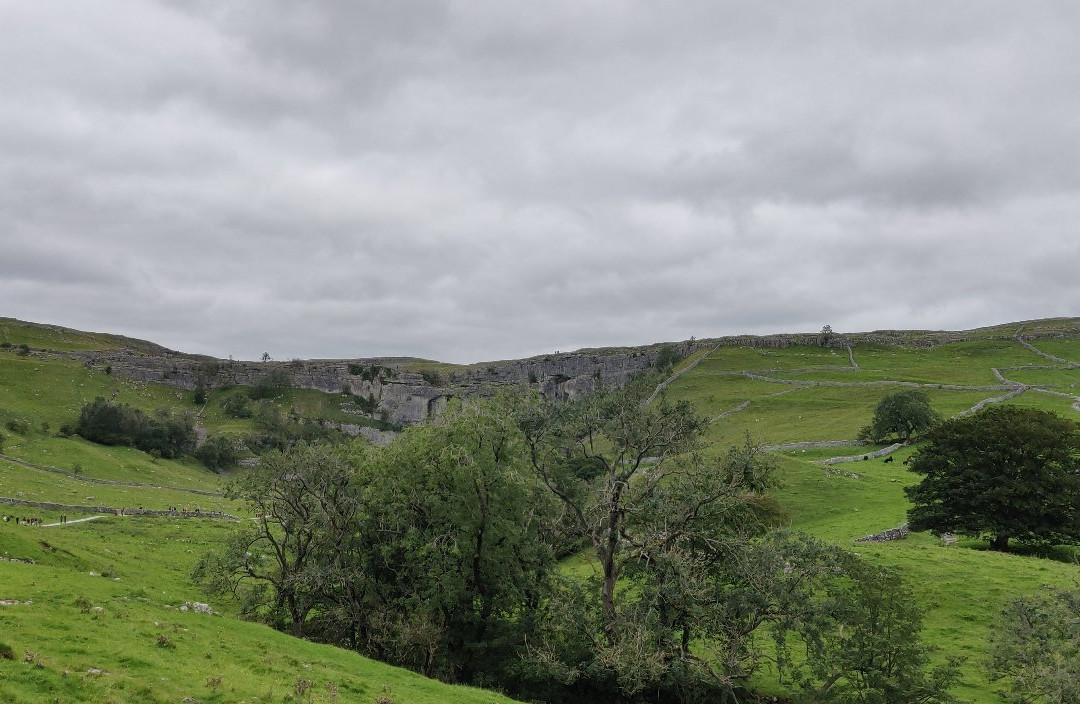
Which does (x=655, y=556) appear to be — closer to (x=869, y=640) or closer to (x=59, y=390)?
(x=869, y=640)

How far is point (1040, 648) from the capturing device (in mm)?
20578

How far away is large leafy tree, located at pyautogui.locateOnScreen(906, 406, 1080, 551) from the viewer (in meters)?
39.6

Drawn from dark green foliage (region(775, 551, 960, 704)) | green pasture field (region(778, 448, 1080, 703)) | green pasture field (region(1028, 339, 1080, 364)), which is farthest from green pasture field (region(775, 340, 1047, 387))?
dark green foliage (region(775, 551, 960, 704))

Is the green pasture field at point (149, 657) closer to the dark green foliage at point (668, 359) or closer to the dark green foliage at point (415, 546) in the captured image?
the dark green foliage at point (415, 546)

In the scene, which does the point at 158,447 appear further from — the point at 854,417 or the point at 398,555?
the point at 854,417

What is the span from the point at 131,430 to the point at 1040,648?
462ft

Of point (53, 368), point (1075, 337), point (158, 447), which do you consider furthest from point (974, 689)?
point (53, 368)

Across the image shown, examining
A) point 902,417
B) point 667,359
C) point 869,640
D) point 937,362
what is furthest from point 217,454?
point 937,362

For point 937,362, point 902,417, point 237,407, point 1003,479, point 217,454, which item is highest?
point 937,362

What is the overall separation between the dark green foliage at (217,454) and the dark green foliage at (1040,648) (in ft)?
454

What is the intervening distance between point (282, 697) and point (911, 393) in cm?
8434

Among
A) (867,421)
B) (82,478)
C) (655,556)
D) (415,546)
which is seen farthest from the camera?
(867,421)

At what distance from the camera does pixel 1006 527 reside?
1576 inches

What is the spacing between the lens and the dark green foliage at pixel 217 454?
131125 mm
